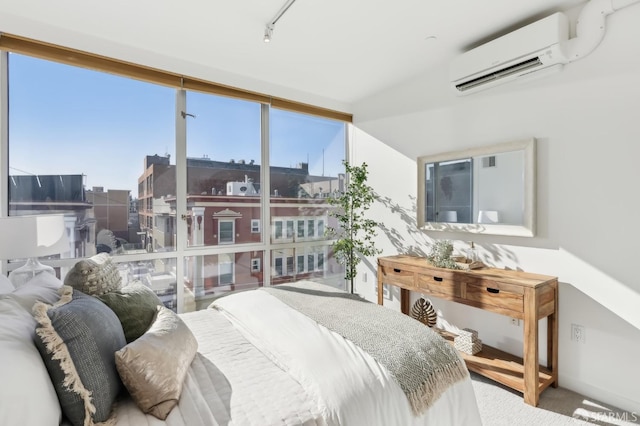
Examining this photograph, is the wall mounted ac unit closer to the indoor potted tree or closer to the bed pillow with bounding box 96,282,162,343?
the indoor potted tree

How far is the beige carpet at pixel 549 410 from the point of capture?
1971 millimetres

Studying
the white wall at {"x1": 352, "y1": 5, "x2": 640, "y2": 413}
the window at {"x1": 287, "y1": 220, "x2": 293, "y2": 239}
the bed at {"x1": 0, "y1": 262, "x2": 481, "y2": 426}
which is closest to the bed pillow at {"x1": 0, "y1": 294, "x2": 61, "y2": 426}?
the bed at {"x1": 0, "y1": 262, "x2": 481, "y2": 426}

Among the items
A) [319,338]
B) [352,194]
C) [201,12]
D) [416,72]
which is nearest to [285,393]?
[319,338]

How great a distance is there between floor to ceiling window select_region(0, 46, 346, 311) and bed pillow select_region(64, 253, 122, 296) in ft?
4.83

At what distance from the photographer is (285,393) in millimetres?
1212

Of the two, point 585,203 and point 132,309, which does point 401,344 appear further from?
point 585,203

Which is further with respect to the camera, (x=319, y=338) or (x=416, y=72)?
(x=416, y=72)

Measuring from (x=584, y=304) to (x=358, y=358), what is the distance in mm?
1915

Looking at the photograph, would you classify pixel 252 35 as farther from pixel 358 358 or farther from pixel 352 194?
pixel 358 358

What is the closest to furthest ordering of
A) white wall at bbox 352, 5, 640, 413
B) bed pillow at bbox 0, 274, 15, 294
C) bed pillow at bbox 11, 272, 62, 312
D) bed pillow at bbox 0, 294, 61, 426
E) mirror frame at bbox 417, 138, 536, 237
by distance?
1. bed pillow at bbox 0, 294, 61, 426
2. bed pillow at bbox 11, 272, 62, 312
3. bed pillow at bbox 0, 274, 15, 294
4. white wall at bbox 352, 5, 640, 413
5. mirror frame at bbox 417, 138, 536, 237

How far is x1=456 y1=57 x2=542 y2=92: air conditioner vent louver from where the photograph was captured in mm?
2383

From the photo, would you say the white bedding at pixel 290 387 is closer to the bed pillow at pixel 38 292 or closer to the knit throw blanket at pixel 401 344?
→ the knit throw blanket at pixel 401 344

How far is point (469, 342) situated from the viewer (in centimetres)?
265

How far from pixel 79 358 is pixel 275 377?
0.70 meters
